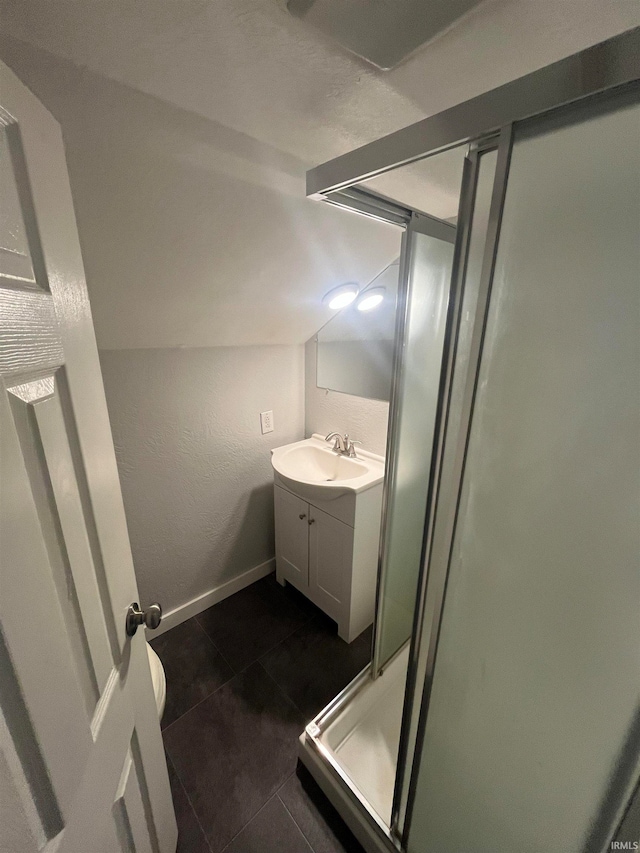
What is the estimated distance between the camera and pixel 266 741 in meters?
1.26

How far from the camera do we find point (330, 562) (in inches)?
62.7

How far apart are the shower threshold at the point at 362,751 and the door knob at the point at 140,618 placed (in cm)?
87

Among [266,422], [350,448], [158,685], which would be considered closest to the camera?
[158,685]

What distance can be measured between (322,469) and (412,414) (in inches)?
30.8

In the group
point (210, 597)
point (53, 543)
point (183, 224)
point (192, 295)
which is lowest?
point (210, 597)

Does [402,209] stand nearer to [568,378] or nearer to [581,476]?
[568,378]

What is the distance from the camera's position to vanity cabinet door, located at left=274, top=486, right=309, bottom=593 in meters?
1.68

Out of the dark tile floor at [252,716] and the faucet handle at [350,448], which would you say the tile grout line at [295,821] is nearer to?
the dark tile floor at [252,716]

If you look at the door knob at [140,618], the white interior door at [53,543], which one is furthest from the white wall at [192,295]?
the door knob at [140,618]

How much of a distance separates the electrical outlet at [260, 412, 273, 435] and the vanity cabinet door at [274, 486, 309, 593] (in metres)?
0.33

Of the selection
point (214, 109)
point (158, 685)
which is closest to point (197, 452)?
point (158, 685)

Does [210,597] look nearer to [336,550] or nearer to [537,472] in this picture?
[336,550]

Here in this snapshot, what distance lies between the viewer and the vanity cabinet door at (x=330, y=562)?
4.95 ft

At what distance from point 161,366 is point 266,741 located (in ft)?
4.97
